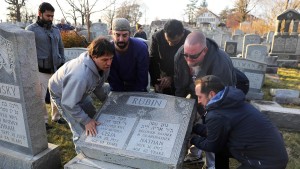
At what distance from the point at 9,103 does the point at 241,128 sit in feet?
7.92

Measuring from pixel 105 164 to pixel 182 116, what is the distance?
0.90 metres

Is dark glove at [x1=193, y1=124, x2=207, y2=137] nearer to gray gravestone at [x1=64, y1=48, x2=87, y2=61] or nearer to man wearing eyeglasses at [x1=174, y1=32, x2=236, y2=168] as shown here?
man wearing eyeglasses at [x1=174, y1=32, x2=236, y2=168]

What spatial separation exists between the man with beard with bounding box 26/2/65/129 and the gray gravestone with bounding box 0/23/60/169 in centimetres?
89

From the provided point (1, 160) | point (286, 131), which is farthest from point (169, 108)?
point (286, 131)

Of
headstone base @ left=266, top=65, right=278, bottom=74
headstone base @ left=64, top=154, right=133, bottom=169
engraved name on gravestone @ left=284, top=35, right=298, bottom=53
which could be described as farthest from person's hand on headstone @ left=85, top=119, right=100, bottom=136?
engraved name on gravestone @ left=284, top=35, right=298, bottom=53

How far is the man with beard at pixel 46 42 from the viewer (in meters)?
3.73

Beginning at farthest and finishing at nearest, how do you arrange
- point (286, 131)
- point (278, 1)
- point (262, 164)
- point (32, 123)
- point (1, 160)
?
point (278, 1)
point (286, 131)
point (1, 160)
point (32, 123)
point (262, 164)

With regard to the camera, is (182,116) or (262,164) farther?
(182,116)

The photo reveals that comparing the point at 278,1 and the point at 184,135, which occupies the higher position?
the point at 278,1

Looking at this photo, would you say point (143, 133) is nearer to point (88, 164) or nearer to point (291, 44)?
point (88, 164)

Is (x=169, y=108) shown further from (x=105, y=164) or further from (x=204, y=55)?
(x=105, y=164)

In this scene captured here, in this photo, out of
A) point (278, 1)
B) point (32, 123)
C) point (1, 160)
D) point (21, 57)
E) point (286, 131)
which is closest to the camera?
point (21, 57)

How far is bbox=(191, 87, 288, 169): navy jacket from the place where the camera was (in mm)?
2047

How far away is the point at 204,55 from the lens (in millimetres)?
2541
